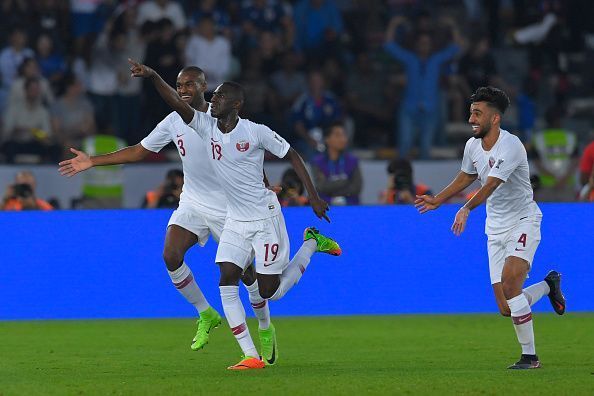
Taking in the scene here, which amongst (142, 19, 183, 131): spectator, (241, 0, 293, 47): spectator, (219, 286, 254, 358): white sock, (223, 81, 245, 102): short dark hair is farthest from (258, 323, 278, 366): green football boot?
(241, 0, 293, 47): spectator

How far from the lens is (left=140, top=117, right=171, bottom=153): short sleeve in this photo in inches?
442

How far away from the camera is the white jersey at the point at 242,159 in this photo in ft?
34.2

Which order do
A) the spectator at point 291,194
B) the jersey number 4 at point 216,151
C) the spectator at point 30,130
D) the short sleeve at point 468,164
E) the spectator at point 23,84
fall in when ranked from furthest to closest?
the spectator at point 23,84, the spectator at point 30,130, the spectator at point 291,194, the short sleeve at point 468,164, the jersey number 4 at point 216,151

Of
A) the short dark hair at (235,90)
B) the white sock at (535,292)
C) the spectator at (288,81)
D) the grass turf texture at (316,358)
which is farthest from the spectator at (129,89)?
the white sock at (535,292)

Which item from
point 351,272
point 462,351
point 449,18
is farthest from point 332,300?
point 449,18

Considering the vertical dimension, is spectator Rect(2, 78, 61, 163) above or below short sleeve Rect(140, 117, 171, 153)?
below

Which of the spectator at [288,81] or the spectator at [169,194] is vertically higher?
the spectator at [288,81]

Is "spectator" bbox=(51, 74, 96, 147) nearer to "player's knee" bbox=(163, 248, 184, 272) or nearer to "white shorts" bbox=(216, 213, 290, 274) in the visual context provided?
"player's knee" bbox=(163, 248, 184, 272)

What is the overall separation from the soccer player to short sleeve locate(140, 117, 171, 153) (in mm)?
798

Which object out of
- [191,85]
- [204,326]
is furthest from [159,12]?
[204,326]

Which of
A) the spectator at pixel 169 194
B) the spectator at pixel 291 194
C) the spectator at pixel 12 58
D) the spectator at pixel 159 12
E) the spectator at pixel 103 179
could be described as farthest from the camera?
the spectator at pixel 159 12

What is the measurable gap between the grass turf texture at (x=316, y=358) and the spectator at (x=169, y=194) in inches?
59.4

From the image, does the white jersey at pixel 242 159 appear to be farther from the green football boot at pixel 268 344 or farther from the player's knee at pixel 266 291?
the green football boot at pixel 268 344

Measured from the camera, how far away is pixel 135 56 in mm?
19078
